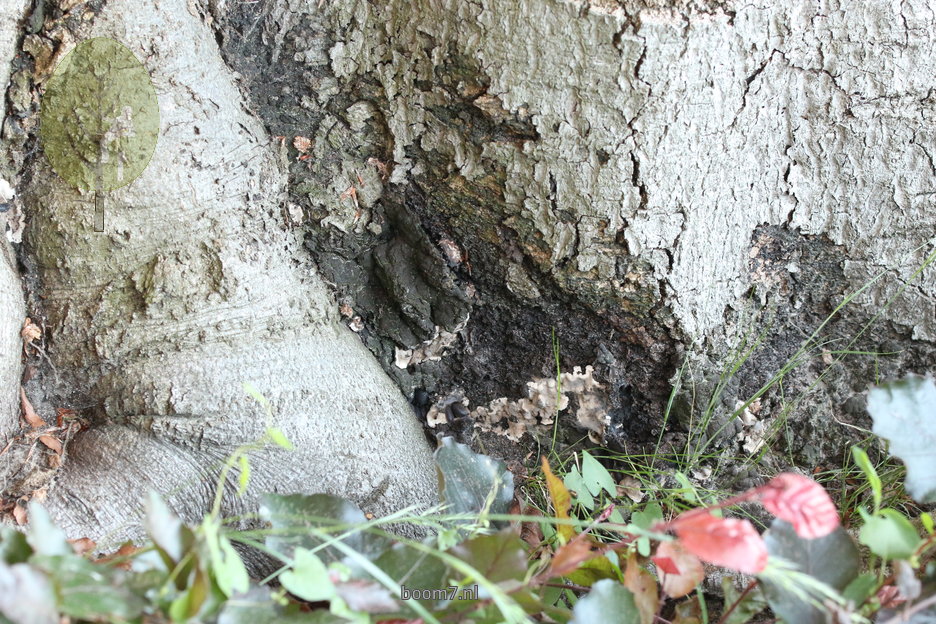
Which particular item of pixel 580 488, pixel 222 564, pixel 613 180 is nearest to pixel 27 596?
pixel 222 564

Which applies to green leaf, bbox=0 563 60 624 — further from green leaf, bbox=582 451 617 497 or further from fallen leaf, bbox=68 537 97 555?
green leaf, bbox=582 451 617 497

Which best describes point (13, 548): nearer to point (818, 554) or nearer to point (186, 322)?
point (186, 322)

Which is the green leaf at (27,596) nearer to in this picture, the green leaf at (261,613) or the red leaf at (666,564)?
the green leaf at (261,613)

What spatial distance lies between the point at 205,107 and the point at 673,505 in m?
1.10

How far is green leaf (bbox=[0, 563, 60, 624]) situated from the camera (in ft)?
1.94

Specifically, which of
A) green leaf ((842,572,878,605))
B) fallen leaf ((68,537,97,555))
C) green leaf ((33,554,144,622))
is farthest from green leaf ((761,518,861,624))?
fallen leaf ((68,537,97,555))

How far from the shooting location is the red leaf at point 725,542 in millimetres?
676

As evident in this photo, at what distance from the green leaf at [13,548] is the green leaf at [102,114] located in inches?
30.1

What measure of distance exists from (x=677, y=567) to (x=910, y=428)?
32cm

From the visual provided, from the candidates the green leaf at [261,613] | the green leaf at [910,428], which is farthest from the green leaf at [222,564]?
the green leaf at [910,428]

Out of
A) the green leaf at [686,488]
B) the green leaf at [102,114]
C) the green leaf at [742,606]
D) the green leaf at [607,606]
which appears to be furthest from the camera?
the green leaf at [102,114]

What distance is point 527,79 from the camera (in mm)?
1214

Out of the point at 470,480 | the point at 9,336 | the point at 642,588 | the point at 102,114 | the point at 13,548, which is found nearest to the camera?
the point at 13,548

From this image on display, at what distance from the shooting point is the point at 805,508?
0.70 m
